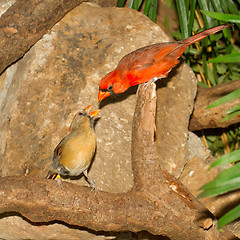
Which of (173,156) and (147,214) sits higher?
(147,214)

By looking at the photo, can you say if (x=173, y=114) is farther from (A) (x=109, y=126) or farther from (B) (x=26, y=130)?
(B) (x=26, y=130)

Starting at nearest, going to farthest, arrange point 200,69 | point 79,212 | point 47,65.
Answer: point 79,212, point 47,65, point 200,69

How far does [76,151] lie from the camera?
287cm

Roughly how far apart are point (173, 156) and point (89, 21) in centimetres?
166

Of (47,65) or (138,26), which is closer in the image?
(47,65)

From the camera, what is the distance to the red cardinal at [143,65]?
10.9 ft

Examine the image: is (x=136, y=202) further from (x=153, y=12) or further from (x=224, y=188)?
(x=153, y=12)

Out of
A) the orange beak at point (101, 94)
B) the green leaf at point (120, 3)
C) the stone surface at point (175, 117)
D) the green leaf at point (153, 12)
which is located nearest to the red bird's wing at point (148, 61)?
the orange beak at point (101, 94)

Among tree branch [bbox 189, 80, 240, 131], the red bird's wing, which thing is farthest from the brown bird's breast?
tree branch [bbox 189, 80, 240, 131]

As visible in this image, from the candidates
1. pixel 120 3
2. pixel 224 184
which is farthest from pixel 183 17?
pixel 224 184

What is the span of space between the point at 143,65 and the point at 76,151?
100cm

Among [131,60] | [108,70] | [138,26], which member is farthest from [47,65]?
[138,26]

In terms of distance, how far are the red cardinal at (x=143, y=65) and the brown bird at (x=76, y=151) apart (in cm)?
50

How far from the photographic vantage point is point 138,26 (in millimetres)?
4109
